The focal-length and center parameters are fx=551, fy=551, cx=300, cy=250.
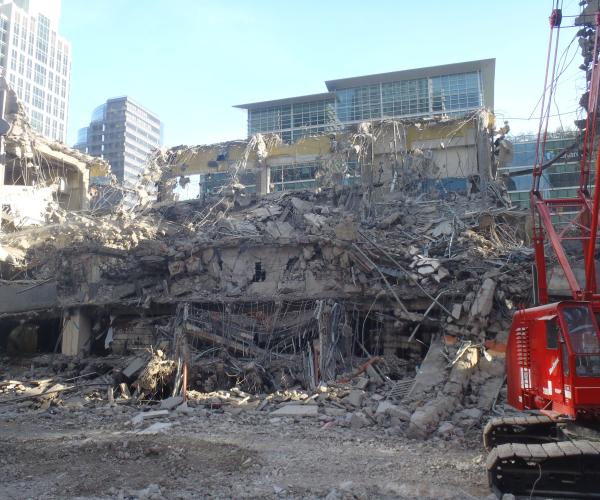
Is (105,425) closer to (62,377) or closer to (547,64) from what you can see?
(62,377)

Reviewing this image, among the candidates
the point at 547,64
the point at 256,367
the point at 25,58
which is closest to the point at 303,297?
the point at 256,367

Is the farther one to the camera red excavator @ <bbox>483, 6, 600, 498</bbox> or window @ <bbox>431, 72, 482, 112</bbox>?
window @ <bbox>431, 72, 482, 112</bbox>

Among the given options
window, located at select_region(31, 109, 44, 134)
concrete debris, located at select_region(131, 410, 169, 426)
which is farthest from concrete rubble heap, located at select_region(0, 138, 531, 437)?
window, located at select_region(31, 109, 44, 134)

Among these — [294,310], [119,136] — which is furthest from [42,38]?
[294,310]

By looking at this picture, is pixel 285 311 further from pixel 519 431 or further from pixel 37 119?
pixel 37 119

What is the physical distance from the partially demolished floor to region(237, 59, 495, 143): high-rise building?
27.2 m

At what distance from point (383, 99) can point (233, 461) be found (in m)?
42.4

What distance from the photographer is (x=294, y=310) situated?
1352 centimetres

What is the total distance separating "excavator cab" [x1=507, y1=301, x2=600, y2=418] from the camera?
5.74 meters

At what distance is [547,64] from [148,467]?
28.9ft

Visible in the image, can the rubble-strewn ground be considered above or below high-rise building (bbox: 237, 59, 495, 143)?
below

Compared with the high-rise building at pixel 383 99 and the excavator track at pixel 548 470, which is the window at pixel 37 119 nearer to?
the high-rise building at pixel 383 99

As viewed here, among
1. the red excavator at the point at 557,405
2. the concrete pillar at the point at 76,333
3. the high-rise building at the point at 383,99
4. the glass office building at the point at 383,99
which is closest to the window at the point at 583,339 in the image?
the red excavator at the point at 557,405

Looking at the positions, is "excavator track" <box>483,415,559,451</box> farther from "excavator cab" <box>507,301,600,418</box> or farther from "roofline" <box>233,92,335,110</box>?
"roofline" <box>233,92,335,110</box>
